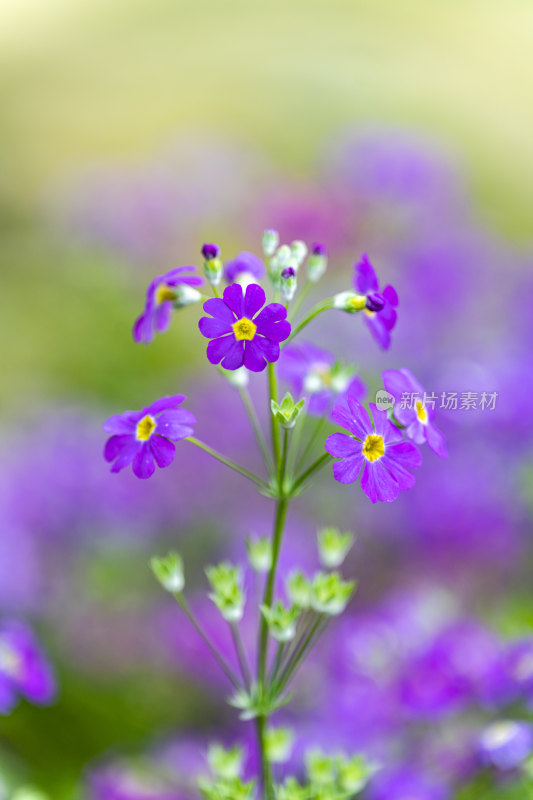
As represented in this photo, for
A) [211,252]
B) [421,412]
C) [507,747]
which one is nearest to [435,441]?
[421,412]

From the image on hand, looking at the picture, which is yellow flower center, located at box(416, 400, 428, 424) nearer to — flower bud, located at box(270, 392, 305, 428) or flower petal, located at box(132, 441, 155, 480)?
flower bud, located at box(270, 392, 305, 428)

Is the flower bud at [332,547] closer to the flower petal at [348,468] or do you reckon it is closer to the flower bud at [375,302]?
the flower petal at [348,468]

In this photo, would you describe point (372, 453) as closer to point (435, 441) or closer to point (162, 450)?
point (435, 441)

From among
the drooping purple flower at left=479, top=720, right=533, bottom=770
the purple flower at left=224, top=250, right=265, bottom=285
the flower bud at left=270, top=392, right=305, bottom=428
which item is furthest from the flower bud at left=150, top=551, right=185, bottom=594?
the drooping purple flower at left=479, top=720, right=533, bottom=770

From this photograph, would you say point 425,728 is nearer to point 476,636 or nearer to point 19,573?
point 476,636

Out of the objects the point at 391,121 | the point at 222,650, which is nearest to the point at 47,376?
the point at 222,650

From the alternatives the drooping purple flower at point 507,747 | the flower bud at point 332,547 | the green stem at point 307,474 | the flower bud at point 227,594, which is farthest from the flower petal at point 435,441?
the drooping purple flower at point 507,747
